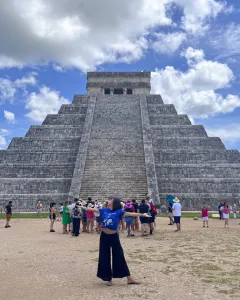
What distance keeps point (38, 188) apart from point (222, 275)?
17.7 meters

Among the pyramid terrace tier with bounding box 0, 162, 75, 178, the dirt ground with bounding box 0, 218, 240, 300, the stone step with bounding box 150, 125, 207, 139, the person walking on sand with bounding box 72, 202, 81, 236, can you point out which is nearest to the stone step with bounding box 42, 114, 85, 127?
the pyramid terrace tier with bounding box 0, 162, 75, 178

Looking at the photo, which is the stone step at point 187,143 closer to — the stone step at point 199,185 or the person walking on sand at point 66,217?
the stone step at point 199,185

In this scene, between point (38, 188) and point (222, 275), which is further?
point (38, 188)

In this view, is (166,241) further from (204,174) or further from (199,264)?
(204,174)

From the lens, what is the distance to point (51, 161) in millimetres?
23859

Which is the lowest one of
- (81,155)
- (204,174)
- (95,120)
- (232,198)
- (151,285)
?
(151,285)

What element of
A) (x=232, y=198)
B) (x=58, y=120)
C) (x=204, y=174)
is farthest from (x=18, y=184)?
(x=232, y=198)

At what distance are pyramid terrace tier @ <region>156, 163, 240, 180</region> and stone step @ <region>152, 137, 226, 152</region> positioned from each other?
2214mm

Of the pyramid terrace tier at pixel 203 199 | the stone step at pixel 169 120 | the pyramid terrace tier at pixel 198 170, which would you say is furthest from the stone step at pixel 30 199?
the stone step at pixel 169 120

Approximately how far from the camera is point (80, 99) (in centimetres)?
3378

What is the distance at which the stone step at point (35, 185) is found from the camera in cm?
2142

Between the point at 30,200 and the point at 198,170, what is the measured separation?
38.0ft

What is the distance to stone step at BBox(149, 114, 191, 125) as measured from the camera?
2848 centimetres

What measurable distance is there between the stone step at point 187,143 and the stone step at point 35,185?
7.61 metres
